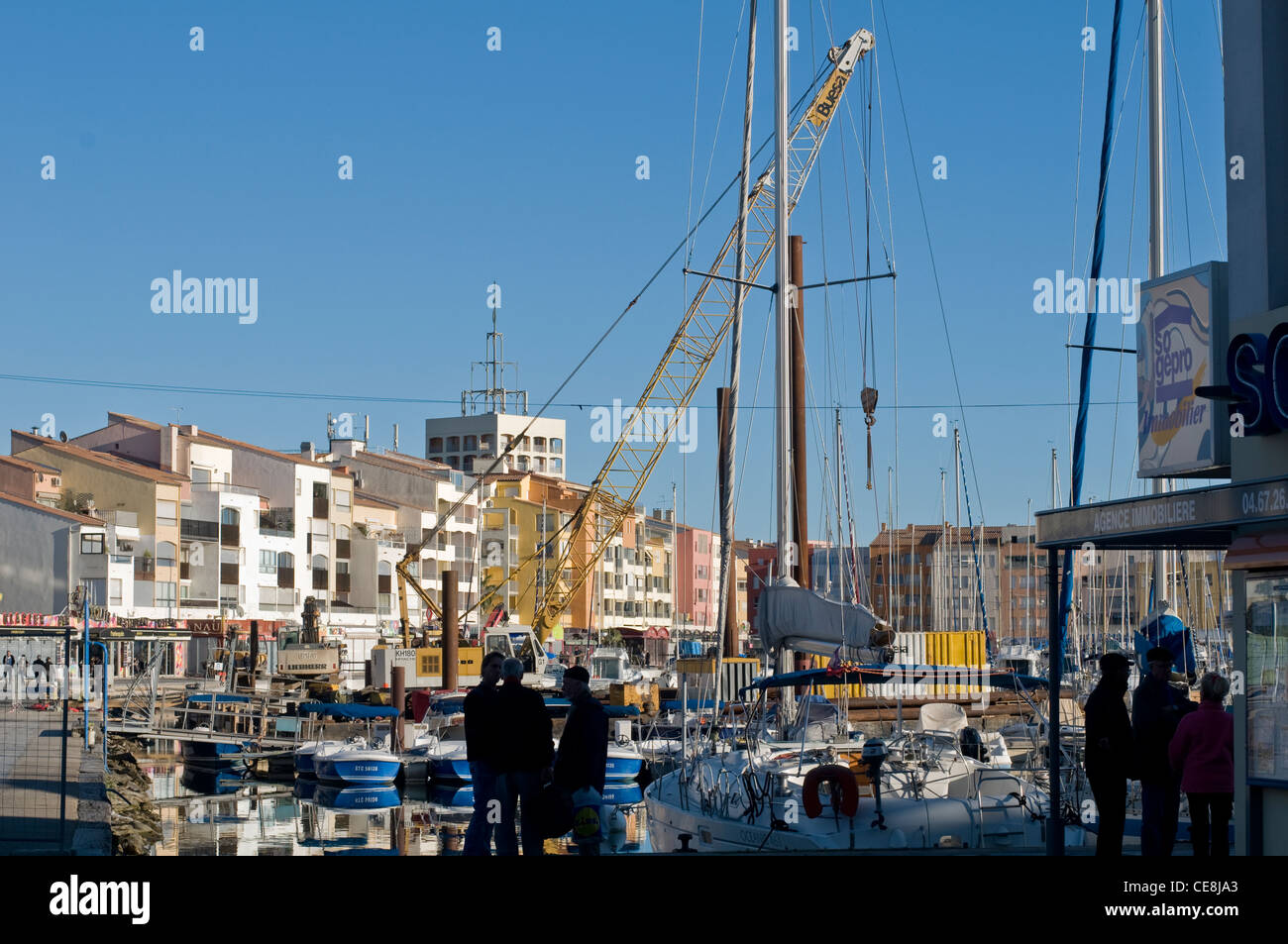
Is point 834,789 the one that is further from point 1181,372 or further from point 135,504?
point 135,504

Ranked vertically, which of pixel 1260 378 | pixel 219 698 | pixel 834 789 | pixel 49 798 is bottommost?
pixel 219 698

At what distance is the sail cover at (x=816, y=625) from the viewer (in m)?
21.3

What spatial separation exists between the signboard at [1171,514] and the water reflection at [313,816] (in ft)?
37.2

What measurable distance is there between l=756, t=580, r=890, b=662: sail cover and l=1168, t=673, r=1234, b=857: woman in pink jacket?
26.5ft

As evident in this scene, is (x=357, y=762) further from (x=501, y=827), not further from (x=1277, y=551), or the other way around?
(x=1277, y=551)

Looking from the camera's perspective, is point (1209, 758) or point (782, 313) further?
point (782, 313)

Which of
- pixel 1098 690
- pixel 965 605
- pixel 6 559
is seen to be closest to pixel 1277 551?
pixel 1098 690

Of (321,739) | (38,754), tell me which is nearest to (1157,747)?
(38,754)

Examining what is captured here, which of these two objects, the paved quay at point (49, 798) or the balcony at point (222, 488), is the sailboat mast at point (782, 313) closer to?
the paved quay at point (49, 798)

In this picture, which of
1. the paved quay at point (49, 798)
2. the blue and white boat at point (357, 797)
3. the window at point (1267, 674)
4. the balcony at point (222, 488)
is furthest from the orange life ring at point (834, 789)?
the balcony at point (222, 488)

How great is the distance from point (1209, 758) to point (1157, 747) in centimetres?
69

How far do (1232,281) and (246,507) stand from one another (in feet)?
290

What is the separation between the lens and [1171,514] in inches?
514

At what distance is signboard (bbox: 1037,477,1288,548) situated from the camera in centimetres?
1202
